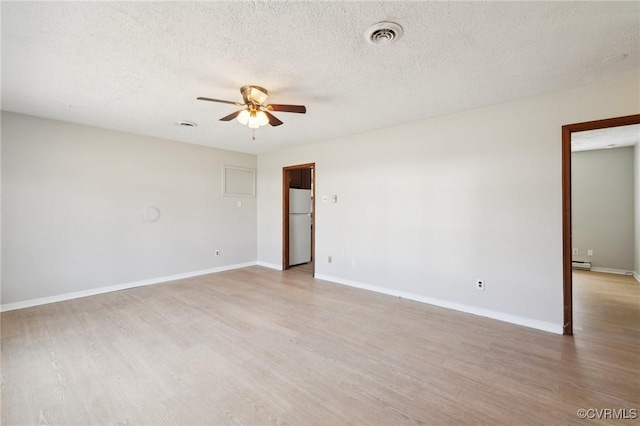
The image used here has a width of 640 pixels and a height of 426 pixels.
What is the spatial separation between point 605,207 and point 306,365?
22.4 ft

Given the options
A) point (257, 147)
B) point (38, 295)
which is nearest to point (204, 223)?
point (257, 147)

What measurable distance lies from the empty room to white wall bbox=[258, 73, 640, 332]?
0.9 inches

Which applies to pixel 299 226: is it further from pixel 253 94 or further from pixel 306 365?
pixel 306 365

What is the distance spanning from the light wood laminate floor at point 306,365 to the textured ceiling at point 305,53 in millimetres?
2478

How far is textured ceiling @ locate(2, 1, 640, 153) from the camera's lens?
166 centimetres

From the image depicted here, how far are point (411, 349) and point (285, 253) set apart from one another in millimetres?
3503

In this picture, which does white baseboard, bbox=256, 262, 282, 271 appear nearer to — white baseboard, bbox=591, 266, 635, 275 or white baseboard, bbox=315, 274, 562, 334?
white baseboard, bbox=315, 274, 562, 334

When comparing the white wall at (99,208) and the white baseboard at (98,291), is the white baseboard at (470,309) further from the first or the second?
the white wall at (99,208)

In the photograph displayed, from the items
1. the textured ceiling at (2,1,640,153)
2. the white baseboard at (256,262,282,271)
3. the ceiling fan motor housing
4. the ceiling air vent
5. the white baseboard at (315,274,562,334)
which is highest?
the ceiling air vent

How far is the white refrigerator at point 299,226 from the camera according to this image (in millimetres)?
5789

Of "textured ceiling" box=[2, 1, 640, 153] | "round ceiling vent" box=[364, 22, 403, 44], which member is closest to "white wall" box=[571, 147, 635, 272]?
"textured ceiling" box=[2, 1, 640, 153]

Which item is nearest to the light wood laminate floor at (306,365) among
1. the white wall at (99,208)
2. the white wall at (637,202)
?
the white wall at (99,208)

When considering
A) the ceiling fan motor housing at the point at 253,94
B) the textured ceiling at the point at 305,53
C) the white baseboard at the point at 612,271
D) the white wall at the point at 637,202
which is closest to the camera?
the textured ceiling at the point at 305,53

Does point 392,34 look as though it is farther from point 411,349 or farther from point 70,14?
point 411,349
